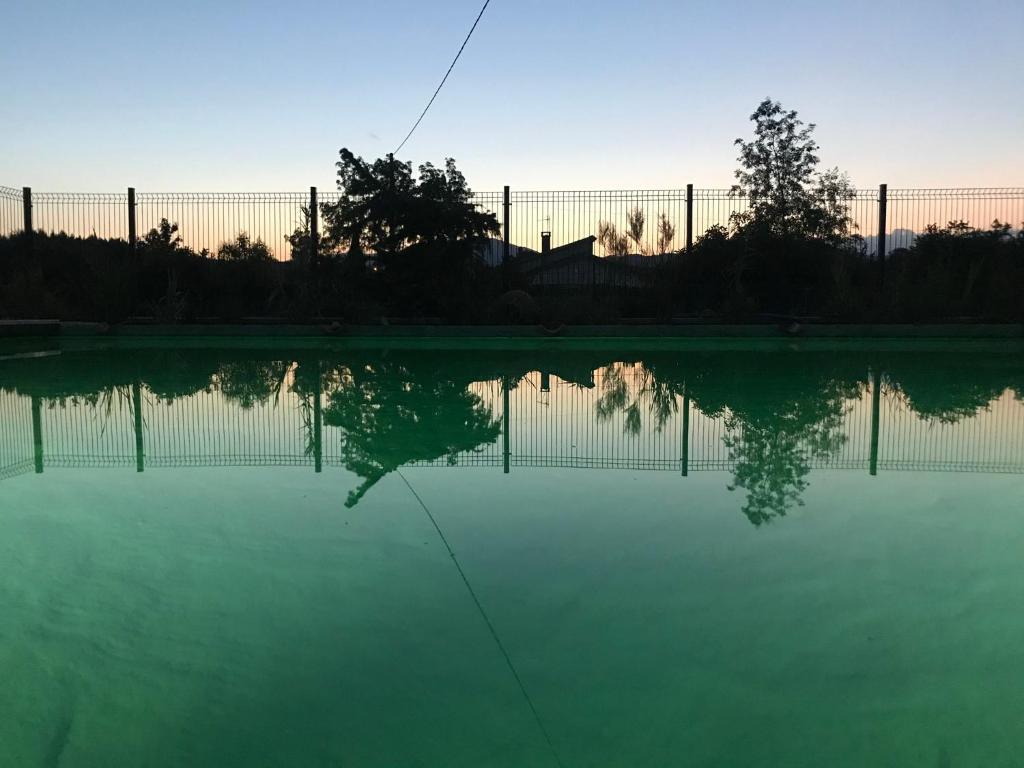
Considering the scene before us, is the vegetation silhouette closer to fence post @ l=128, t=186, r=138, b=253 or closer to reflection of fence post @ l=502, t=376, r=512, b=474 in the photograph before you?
fence post @ l=128, t=186, r=138, b=253

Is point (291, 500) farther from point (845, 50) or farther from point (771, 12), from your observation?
point (845, 50)

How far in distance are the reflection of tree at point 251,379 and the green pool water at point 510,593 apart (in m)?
1.40

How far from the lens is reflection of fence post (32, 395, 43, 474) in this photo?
479 centimetres

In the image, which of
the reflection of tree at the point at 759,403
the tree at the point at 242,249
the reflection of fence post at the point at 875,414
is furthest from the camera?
the tree at the point at 242,249

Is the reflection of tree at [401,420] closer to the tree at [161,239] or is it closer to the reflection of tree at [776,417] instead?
the reflection of tree at [776,417]

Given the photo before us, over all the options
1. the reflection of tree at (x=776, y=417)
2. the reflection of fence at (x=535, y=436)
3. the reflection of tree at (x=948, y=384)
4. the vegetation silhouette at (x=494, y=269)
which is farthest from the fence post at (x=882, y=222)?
the reflection of fence at (x=535, y=436)

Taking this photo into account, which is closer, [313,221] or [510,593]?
[510,593]

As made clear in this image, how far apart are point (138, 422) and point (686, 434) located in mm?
4241

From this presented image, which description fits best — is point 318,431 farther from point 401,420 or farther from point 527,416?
point 527,416

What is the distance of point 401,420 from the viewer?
622 centimetres

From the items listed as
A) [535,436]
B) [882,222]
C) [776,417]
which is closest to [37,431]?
[535,436]

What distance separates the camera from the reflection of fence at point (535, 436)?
15.7 feet

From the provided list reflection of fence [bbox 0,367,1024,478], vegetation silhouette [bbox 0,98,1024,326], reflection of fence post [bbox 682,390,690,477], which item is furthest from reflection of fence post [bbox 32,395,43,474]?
vegetation silhouette [bbox 0,98,1024,326]

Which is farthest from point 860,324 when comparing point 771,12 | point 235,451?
point 235,451
